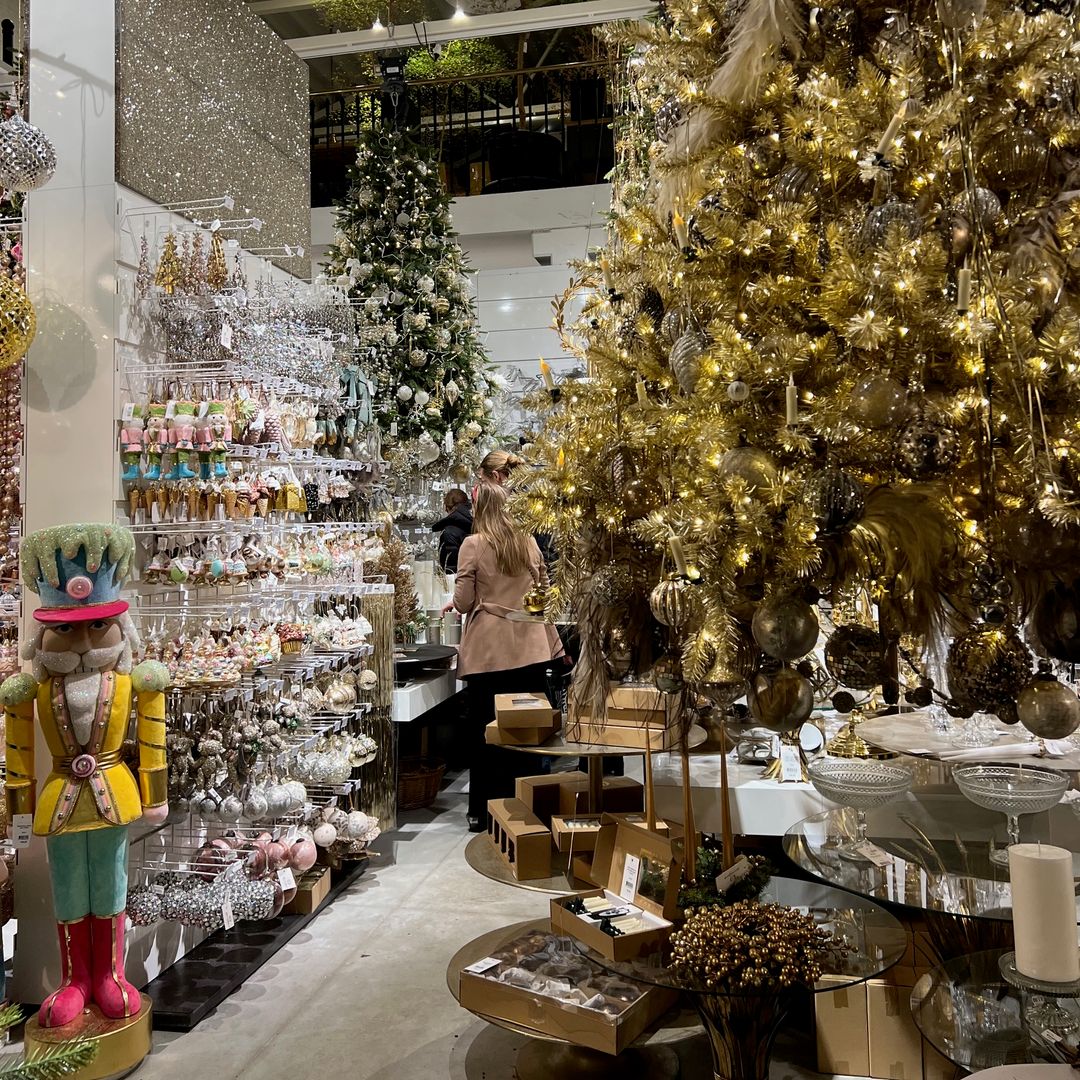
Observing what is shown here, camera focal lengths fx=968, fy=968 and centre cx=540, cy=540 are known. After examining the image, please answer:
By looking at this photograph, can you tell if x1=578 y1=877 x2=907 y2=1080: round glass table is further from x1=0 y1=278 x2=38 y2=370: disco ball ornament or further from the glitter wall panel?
the glitter wall panel

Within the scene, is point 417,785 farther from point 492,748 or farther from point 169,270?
point 169,270

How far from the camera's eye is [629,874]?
2.36 m

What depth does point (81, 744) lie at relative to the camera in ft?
8.42

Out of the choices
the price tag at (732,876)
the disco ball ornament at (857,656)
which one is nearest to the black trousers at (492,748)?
the price tag at (732,876)

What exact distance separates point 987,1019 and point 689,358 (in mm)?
1480

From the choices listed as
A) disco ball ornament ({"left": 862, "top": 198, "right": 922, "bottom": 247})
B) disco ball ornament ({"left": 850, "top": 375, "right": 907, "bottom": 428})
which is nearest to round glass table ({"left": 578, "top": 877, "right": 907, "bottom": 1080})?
disco ball ornament ({"left": 850, "top": 375, "right": 907, "bottom": 428})

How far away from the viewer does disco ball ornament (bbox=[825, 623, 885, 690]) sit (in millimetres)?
1685

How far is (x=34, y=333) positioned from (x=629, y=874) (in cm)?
221

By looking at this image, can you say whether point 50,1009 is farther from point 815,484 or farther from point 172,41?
point 172,41

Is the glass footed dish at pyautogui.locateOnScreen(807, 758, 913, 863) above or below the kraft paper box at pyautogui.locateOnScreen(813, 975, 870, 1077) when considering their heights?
above

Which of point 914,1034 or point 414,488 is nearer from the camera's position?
point 914,1034

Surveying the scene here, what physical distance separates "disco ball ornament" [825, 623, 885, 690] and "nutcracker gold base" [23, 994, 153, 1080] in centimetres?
207

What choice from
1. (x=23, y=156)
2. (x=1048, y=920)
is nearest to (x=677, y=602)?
(x=1048, y=920)

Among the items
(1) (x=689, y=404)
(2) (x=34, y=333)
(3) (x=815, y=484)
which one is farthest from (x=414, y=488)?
(3) (x=815, y=484)
